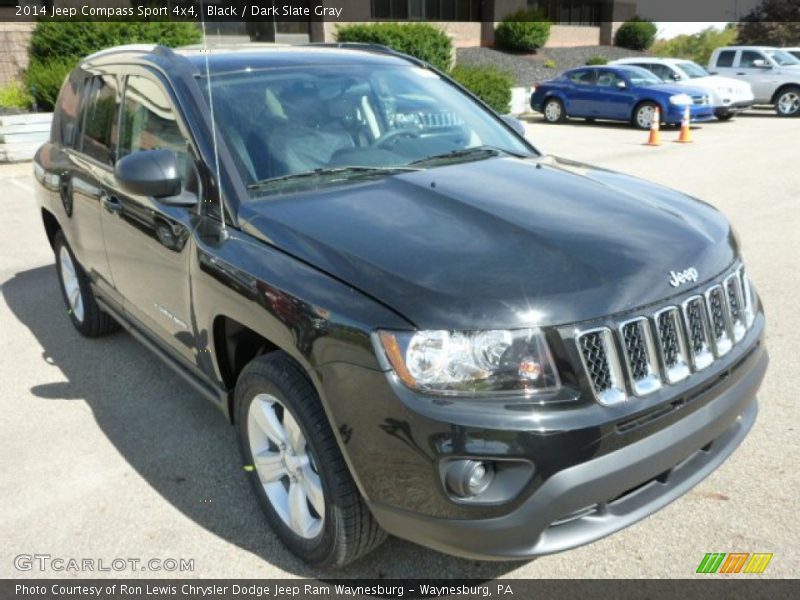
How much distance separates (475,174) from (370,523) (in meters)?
1.57

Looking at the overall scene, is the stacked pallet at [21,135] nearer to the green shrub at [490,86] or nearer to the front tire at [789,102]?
the green shrub at [490,86]

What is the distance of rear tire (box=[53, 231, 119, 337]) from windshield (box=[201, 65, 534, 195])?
2.14 meters

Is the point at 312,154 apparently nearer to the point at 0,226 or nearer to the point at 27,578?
the point at 27,578

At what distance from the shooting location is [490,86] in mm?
18453

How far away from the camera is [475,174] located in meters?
3.21

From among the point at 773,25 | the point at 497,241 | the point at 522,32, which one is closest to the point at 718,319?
the point at 497,241

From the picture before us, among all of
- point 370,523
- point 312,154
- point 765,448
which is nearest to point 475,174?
point 312,154

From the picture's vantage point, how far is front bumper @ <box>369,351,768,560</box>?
213cm

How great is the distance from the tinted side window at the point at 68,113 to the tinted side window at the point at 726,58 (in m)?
20.1

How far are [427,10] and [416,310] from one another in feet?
106

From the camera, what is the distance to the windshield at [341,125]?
3.14m

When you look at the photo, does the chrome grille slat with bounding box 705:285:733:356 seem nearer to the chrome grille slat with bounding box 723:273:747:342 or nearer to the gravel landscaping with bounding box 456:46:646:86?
the chrome grille slat with bounding box 723:273:747:342

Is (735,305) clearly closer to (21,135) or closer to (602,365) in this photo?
(602,365)

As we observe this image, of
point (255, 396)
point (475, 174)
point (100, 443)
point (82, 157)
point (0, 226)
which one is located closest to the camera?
point (255, 396)
